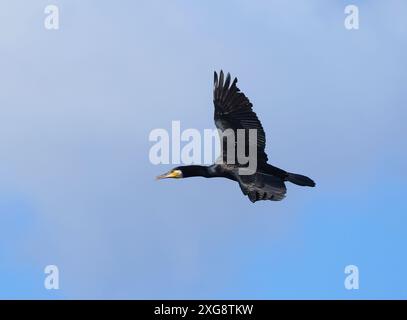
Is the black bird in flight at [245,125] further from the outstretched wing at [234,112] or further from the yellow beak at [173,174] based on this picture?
the yellow beak at [173,174]

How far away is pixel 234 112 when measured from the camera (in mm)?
24938

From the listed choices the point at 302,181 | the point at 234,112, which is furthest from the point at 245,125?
the point at 302,181

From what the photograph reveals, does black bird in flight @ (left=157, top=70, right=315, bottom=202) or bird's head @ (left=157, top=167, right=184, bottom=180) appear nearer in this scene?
black bird in flight @ (left=157, top=70, right=315, bottom=202)

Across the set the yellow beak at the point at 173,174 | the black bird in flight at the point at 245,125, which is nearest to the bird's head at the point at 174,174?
the yellow beak at the point at 173,174

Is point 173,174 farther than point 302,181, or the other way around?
point 173,174

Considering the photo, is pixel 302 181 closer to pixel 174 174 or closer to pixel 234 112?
pixel 234 112

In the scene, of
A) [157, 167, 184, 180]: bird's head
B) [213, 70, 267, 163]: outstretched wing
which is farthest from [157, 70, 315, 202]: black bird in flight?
[157, 167, 184, 180]: bird's head

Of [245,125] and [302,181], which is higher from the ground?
[245,125]

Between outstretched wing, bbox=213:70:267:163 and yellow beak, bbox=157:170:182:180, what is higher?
outstretched wing, bbox=213:70:267:163

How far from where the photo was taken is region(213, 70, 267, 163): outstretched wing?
24859mm

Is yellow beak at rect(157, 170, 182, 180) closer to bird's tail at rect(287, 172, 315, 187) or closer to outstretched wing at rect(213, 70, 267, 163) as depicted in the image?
outstretched wing at rect(213, 70, 267, 163)
